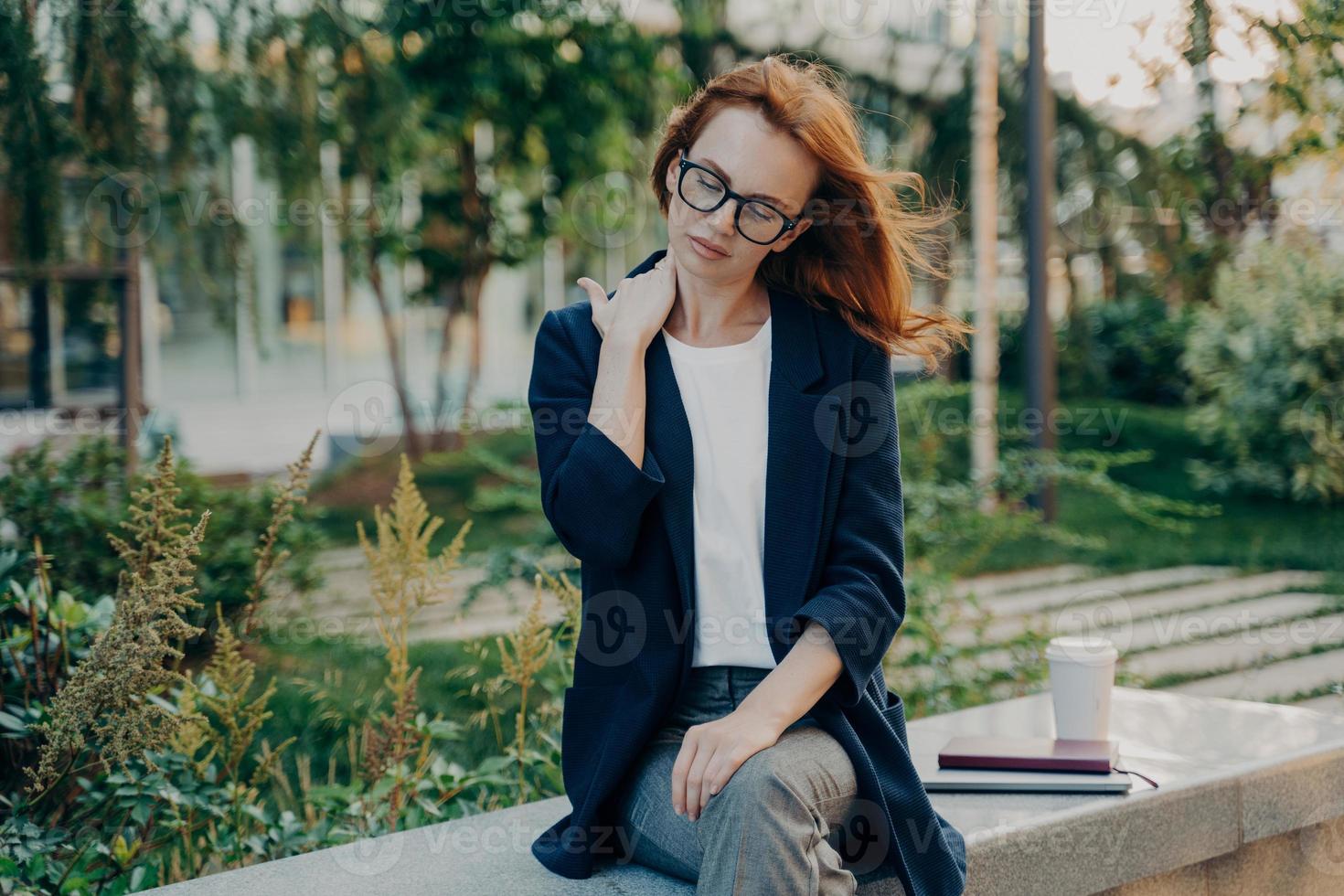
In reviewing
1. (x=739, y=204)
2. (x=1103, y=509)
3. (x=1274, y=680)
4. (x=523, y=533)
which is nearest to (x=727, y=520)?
(x=739, y=204)

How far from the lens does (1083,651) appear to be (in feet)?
7.72

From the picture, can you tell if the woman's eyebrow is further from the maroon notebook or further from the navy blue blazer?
the maroon notebook

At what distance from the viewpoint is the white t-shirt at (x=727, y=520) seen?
6.24 feet

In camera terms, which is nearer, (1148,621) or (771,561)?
(771,561)

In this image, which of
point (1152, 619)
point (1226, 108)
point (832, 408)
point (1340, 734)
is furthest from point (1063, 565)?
point (832, 408)

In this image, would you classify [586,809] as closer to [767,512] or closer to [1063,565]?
[767,512]

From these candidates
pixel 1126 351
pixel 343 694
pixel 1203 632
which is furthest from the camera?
pixel 1126 351

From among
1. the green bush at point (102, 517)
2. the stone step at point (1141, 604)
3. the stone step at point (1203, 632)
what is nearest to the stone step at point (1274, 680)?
the stone step at point (1203, 632)

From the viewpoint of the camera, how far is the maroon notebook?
7.41 ft

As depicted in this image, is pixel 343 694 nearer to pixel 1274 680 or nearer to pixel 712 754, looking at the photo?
pixel 712 754

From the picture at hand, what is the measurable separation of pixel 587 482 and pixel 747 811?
1.67ft

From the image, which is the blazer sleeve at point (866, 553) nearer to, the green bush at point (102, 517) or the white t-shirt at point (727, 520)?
the white t-shirt at point (727, 520)

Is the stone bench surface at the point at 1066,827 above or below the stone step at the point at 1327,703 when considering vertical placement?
above

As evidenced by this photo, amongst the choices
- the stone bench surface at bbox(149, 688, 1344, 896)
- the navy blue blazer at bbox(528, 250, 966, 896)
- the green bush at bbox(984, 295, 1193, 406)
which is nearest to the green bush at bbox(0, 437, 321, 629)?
the stone bench surface at bbox(149, 688, 1344, 896)
